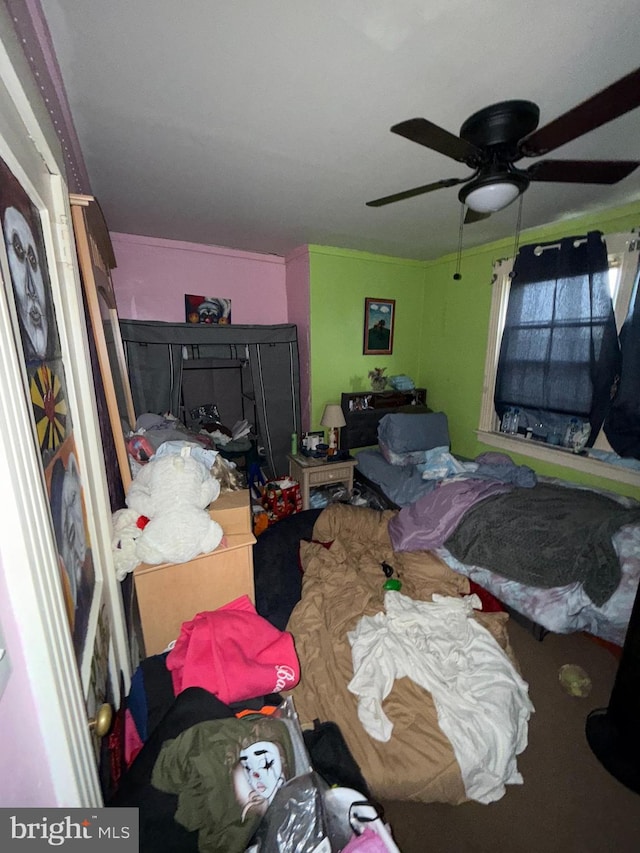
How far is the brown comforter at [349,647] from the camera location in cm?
114

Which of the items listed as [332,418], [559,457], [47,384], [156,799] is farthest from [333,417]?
[156,799]

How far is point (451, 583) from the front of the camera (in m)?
1.87

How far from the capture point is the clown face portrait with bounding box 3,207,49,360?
0.62m

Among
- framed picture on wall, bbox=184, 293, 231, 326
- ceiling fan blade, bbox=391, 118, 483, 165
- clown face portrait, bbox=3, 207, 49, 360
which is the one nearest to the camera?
clown face portrait, bbox=3, 207, 49, 360

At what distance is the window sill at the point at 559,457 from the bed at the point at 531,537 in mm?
Answer: 200

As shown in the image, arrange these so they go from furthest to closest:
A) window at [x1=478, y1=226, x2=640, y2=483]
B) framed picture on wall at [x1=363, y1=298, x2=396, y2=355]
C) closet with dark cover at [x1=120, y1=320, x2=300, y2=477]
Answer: framed picture on wall at [x1=363, y1=298, x2=396, y2=355] < closet with dark cover at [x1=120, y1=320, x2=300, y2=477] < window at [x1=478, y1=226, x2=640, y2=483]

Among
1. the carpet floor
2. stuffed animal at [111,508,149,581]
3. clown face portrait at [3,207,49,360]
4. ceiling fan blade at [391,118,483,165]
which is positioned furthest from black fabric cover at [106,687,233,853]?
ceiling fan blade at [391,118,483,165]

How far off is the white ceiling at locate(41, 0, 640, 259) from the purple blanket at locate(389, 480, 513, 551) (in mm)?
1897

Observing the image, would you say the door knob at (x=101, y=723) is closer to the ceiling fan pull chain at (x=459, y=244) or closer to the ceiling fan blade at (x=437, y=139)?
the ceiling fan blade at (x=437, y=139)

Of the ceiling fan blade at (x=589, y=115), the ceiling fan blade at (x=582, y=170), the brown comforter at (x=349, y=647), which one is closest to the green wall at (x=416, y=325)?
the brown comforter at (x=349, y=647)

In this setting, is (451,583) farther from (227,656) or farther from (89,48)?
(89,48)

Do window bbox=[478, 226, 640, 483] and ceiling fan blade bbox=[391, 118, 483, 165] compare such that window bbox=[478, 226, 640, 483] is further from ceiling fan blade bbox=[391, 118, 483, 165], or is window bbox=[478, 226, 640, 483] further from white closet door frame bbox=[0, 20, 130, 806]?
white closet door frame bbox=[0, 20, 130, 806]

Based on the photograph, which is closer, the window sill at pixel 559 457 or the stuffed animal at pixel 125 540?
the stuffed animal at pixel 125 540

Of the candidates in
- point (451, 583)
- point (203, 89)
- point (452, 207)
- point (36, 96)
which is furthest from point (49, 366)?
point (452, 207)
